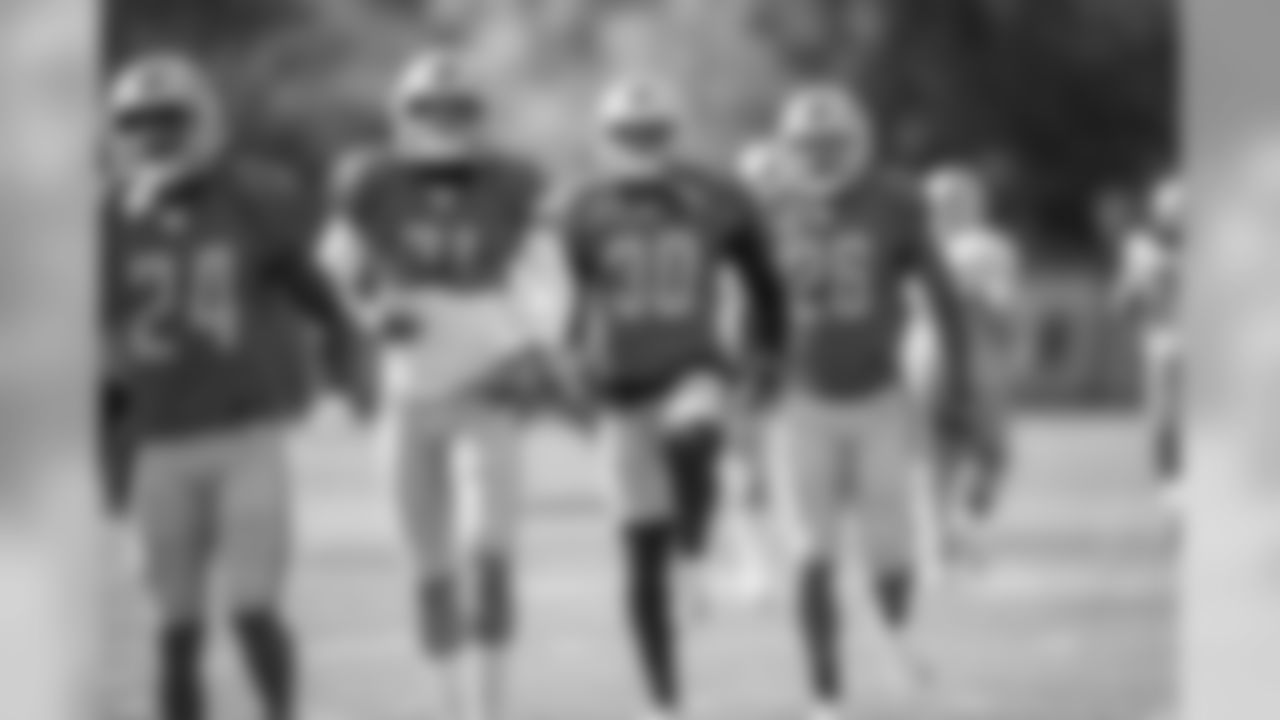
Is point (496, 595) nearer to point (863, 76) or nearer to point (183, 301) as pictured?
point (183, 301)

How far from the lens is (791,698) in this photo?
9.27 ft

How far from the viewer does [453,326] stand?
2.86 metres

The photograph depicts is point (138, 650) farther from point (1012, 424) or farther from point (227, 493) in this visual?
point (1012, 424)

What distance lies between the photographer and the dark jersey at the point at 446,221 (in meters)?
2.82

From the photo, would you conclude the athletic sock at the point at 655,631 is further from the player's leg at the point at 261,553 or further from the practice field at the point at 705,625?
the player's leg at the point at 261,553

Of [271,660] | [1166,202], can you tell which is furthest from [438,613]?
[1166,202]

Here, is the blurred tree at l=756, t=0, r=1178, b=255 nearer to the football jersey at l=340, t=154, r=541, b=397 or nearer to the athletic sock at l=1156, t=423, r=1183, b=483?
the athletic sock at l=1156, t=423, r=1183, b=483

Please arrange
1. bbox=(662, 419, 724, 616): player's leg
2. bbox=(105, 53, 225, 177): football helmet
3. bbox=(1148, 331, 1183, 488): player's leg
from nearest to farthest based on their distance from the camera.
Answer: bbox=(105, 53, 225, 177): football helmet < bbox=(1148, 331, 1183, 488): player's leg < bbox=(662, 419, 724, 616): player's leg

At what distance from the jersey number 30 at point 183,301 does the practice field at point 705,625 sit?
0.61ft

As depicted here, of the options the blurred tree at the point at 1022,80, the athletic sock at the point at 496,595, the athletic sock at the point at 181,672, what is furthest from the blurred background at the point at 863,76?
the athletic sock at the point at 181,672

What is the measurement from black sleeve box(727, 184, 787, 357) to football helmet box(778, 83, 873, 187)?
0.09 meters

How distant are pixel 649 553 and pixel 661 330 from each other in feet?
0.93

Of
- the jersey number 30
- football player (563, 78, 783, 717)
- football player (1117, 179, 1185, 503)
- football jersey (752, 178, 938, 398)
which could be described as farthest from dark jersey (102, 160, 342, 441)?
football player (1117, 179, 1185, 503)

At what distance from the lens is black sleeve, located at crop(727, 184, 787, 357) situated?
290cm
